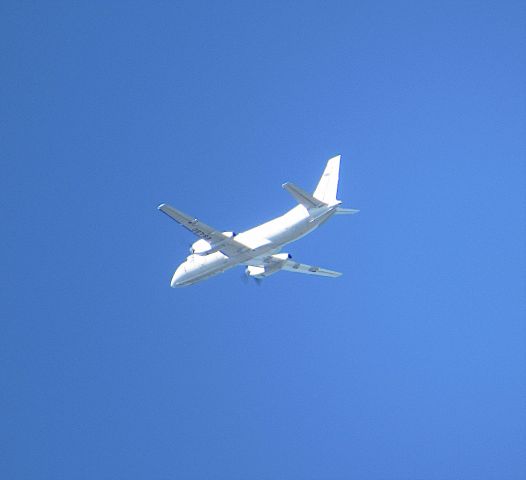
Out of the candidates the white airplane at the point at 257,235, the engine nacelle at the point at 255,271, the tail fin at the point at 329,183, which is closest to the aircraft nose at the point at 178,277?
the white airplane at the point at 257,235

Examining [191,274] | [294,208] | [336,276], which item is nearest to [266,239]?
[294,208]

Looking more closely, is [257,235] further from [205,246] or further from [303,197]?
[303,197]

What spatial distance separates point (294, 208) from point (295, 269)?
1132cm

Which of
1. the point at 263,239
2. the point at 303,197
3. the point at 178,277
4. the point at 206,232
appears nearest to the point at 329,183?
the point at 303,197

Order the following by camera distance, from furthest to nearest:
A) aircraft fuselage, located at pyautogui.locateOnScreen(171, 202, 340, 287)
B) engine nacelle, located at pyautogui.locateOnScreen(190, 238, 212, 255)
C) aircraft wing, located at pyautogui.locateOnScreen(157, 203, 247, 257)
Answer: engine nacelle, located at pyautogui.locateOnScreen(190, 238, 212, 255)
aircraft fuselage, located at pyautogui.locateOnScreen(171, 202, 340, 287)
aircraft wing, located at pyautogui.locateOnScreen(157, 203, 247, 257)

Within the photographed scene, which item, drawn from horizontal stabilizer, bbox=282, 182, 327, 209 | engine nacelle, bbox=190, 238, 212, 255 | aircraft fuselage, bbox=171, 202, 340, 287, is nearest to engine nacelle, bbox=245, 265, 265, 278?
aircraft fuselage, bbox=171, 202, 340, 287

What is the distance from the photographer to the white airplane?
6788cm

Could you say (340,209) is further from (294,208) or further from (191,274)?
(191,274)

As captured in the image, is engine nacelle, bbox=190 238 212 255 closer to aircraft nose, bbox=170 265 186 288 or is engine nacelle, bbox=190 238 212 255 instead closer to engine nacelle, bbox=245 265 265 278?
aircraft nose, bbox=170 265 186 288

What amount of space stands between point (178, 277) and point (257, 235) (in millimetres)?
8754

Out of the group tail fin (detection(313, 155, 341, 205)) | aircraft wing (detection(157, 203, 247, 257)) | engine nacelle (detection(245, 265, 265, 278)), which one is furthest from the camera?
engine nacelle (detection(245, 265, 265, 278))

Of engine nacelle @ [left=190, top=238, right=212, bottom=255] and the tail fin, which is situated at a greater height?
the tail fin

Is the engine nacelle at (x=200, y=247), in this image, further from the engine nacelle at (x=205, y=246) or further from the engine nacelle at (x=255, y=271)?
the engine nacelle at (x=255, y=271)

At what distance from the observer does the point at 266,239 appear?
70.4 meters
